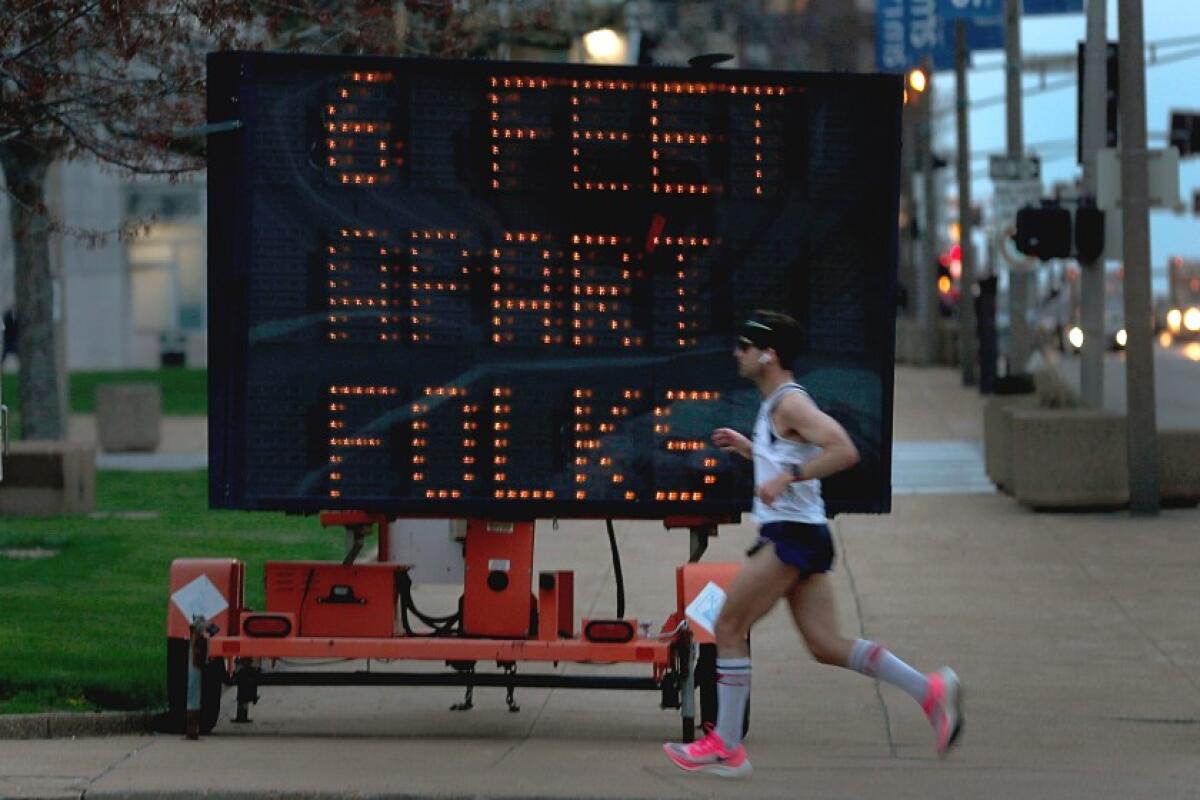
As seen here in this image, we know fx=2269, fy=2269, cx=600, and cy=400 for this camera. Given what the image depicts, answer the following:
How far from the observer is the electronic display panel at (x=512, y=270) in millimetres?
9367

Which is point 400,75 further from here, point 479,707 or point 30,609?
point 30,609

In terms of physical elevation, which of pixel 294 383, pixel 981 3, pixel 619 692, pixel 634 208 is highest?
pixel 981 3

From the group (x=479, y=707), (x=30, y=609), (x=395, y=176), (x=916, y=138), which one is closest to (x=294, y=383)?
(x=395, y=176)

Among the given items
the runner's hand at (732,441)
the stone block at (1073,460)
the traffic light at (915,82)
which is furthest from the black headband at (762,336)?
the traffic light at (915,82)

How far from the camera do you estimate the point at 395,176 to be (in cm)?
938

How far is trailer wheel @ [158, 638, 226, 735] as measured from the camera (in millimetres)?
9711

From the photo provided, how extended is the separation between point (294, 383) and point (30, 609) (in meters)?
3.97

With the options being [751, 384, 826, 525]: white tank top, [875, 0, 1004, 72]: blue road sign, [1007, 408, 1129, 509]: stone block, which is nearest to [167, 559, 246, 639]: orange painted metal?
[751, 384, 826, 525]: white tank top

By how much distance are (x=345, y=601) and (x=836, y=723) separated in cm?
239

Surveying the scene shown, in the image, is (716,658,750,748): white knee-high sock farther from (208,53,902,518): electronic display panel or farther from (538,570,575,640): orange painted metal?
(538,570,575,640): orange painted metal

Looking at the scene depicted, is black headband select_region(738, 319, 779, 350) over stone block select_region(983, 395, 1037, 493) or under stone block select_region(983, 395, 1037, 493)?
over

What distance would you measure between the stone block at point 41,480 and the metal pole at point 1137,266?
8940 mm

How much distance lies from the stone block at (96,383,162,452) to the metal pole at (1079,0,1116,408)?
12.1 m

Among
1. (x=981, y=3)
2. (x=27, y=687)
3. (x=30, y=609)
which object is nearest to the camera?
(x=27, y=687)
